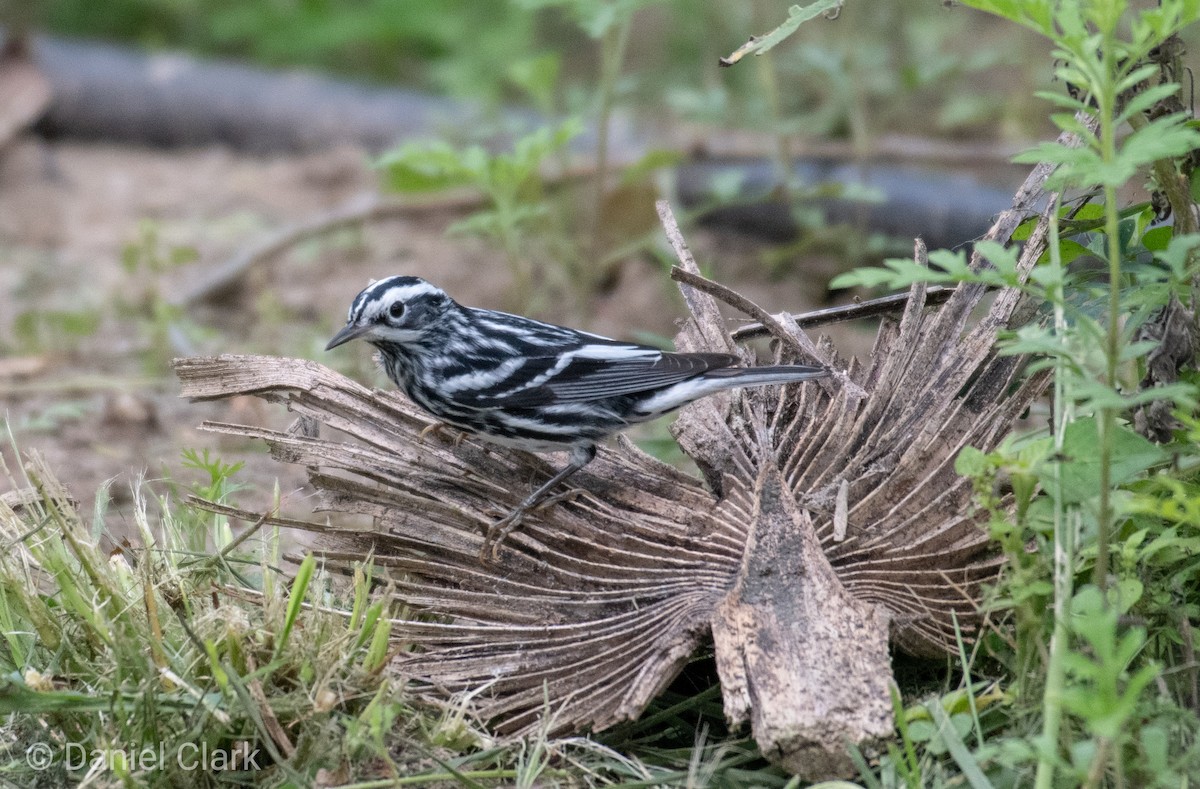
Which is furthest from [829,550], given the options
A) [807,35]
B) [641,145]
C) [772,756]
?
[807,35]

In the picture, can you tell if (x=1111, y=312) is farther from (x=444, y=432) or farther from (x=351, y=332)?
(x=351, y=332)

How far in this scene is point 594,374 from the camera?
3.66 meters

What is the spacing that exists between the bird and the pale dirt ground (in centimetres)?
89

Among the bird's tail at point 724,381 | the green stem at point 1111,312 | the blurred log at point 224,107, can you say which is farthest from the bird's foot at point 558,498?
the blurred log at point 224,107

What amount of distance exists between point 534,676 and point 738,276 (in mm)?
4346

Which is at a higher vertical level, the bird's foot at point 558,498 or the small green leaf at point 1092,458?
the small green leaf at point 1092,458

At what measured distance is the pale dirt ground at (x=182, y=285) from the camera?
4.84 metres

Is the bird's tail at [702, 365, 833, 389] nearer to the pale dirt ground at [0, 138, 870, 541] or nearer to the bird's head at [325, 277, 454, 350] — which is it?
the bird's head at [325, 277, 454, 350]

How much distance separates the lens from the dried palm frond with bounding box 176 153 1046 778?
105 inches

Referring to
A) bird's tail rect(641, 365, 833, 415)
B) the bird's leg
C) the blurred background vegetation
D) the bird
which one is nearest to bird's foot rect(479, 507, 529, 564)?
the bird's leg

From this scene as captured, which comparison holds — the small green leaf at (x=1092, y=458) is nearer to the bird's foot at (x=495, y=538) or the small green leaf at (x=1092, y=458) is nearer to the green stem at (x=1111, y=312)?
the green stem at (x=1111, y=312)

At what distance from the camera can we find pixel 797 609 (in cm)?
274

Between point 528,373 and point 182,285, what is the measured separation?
386cm

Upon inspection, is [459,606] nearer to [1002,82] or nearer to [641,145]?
[641,145]
